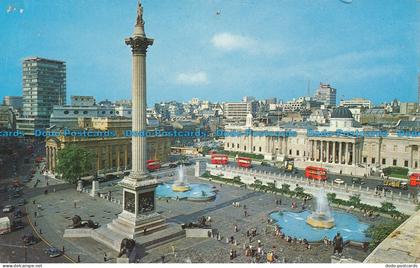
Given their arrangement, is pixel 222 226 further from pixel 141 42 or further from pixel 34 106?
pixel 34 106

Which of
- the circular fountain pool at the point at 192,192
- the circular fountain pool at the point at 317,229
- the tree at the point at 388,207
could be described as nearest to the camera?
the circular fountain pool at the point at 317,229

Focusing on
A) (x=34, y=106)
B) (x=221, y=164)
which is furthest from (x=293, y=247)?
(x=34, y=106)

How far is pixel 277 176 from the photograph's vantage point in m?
45.1

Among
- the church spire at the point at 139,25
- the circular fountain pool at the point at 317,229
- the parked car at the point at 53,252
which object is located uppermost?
the church spire at the point at 139,25

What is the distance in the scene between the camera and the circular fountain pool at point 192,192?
38716mm

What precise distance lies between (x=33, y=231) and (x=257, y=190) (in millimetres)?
25234

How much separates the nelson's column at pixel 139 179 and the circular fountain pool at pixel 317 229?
987 cm

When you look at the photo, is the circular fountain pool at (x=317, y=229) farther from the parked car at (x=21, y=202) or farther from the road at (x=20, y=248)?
the parked car at (x=21, y=202)

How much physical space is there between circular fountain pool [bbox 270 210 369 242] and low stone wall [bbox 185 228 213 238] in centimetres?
645

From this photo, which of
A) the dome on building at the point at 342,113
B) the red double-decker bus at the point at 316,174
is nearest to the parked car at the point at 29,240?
the red double-decker bus at the point at 316,174

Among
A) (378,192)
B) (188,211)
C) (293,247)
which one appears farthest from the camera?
(378,192)

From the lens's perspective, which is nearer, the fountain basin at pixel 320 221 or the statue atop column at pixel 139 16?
the statue atop column at pixel 139 16

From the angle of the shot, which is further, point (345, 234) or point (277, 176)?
point (277, 176)

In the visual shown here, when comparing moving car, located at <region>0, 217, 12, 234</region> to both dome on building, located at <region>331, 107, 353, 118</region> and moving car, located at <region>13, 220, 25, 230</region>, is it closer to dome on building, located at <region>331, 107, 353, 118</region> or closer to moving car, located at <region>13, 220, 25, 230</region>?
moving car, located at <region>13, 220, 25, 230</region>
